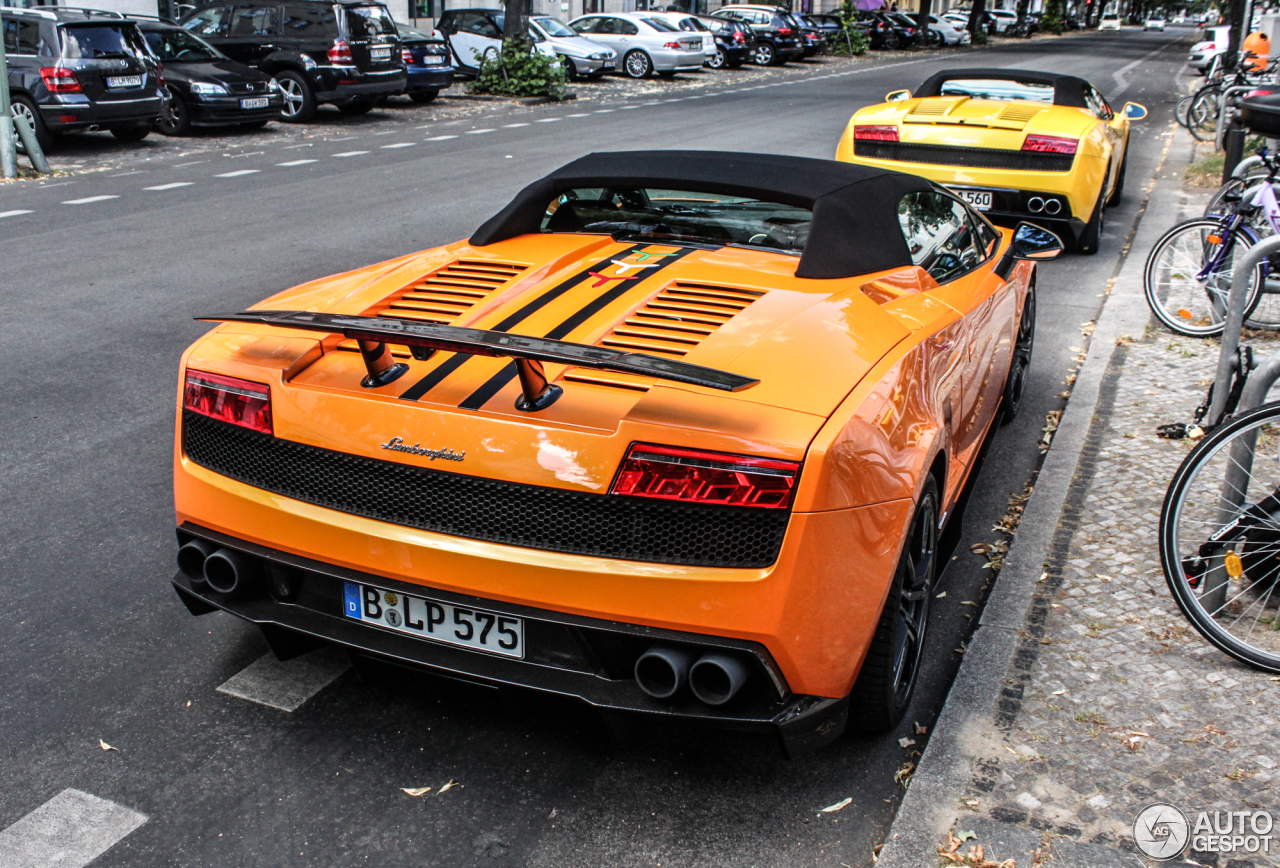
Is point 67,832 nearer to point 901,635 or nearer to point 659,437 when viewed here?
point 659,437

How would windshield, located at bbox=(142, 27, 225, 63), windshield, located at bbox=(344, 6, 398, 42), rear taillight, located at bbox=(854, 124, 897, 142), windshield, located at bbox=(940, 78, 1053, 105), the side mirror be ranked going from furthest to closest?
windshield, located at bbox=(344, 6, 398, 42) → windshield, located at bbox=(142, 27, 225, 63) → windshield, located at bbox=(940, 78, 1053, 105) → rear taillight, located at bbox=(854, 124, 897, 142) → the side mirror

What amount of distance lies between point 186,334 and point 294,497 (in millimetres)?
4479

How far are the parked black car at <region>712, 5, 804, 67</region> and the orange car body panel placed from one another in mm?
35178

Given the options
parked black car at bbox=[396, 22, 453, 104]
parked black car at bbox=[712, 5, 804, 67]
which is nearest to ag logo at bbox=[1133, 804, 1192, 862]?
parked black car at bbox=[396, 22, 453, 104]

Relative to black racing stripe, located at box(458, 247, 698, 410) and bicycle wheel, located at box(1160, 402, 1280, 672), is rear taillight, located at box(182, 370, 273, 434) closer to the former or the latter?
black racing stripe, located at box(458, 247, 698, 410)

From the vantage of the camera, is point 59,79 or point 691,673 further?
point 59,79

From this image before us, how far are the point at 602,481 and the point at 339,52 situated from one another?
17.8 m

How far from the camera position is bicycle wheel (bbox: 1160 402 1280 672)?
338 cm

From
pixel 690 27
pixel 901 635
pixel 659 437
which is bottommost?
pixel 901 635

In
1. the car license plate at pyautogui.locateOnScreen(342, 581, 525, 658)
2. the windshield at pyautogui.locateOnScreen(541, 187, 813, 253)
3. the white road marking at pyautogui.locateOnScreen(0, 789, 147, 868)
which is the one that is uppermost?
the windshield at pyautogui.locateOnScreen(541, 187, 813, 253)

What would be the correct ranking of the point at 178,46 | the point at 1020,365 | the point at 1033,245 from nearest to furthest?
the point at 1033,245 < the point at 1020,365 < the point at 178,46

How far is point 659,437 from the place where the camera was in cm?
246

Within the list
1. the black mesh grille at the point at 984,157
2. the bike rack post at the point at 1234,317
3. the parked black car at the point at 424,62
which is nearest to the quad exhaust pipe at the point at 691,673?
the bike rack post at the point at 1234,317

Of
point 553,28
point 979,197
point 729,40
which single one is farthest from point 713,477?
point 729,40
